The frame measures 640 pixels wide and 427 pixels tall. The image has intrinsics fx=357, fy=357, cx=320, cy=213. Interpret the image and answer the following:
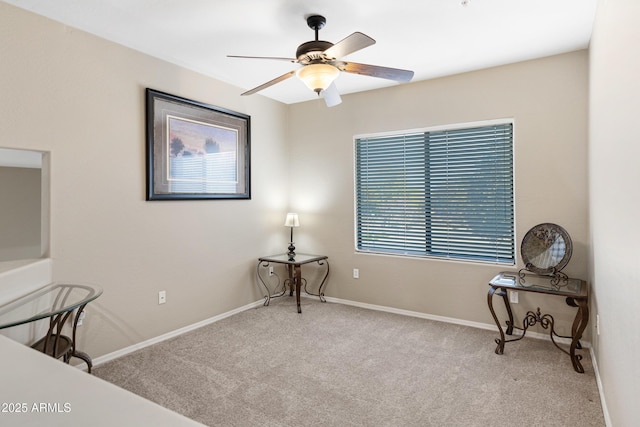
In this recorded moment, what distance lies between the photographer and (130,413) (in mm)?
643

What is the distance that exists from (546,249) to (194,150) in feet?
11.3

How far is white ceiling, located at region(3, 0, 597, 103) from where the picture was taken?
2465mm

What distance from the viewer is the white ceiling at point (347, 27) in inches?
97.0

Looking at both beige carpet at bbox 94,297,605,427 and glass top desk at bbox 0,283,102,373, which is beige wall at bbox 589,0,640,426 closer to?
beige carpet at bbox 94,297,605,427

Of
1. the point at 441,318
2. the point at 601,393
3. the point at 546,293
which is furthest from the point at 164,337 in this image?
the point at 601,393

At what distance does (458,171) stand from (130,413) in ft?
12.3

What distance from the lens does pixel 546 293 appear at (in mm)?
2809

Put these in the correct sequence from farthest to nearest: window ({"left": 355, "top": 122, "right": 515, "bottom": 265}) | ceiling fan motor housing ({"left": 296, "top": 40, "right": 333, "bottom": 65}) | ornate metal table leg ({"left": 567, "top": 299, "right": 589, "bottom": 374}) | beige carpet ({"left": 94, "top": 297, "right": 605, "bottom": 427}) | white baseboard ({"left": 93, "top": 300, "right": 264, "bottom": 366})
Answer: window ({"left": 355, "top": 122, "right": 515, "bottom": 265})
white baseboard ({"left": 93, "top": 300, "right": 264, "bottom": 366})
ornate metal table leg ({"left": 567, "top": 299, "right": 589, "bottom": 374})
ceiling fan motor housing ({"left": 296, "top": 40, "right": 333, "bottom": 65})
beige carpet ({"left": 94, "top": 297, "right": 605, "bottom": 427})

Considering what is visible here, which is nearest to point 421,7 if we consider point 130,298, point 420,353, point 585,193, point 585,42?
point 585,42

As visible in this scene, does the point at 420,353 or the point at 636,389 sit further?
the point at 420,353

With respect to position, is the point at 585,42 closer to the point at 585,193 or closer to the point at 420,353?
the point at 585,193

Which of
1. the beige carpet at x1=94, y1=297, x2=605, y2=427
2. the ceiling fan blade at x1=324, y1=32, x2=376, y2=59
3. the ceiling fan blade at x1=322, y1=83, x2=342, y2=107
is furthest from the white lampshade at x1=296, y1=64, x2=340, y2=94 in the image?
the beige carpet at x1=94, y1=297, x2=605, y2=427

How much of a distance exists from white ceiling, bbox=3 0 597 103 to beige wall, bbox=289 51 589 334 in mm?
298

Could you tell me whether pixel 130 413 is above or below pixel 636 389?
above
